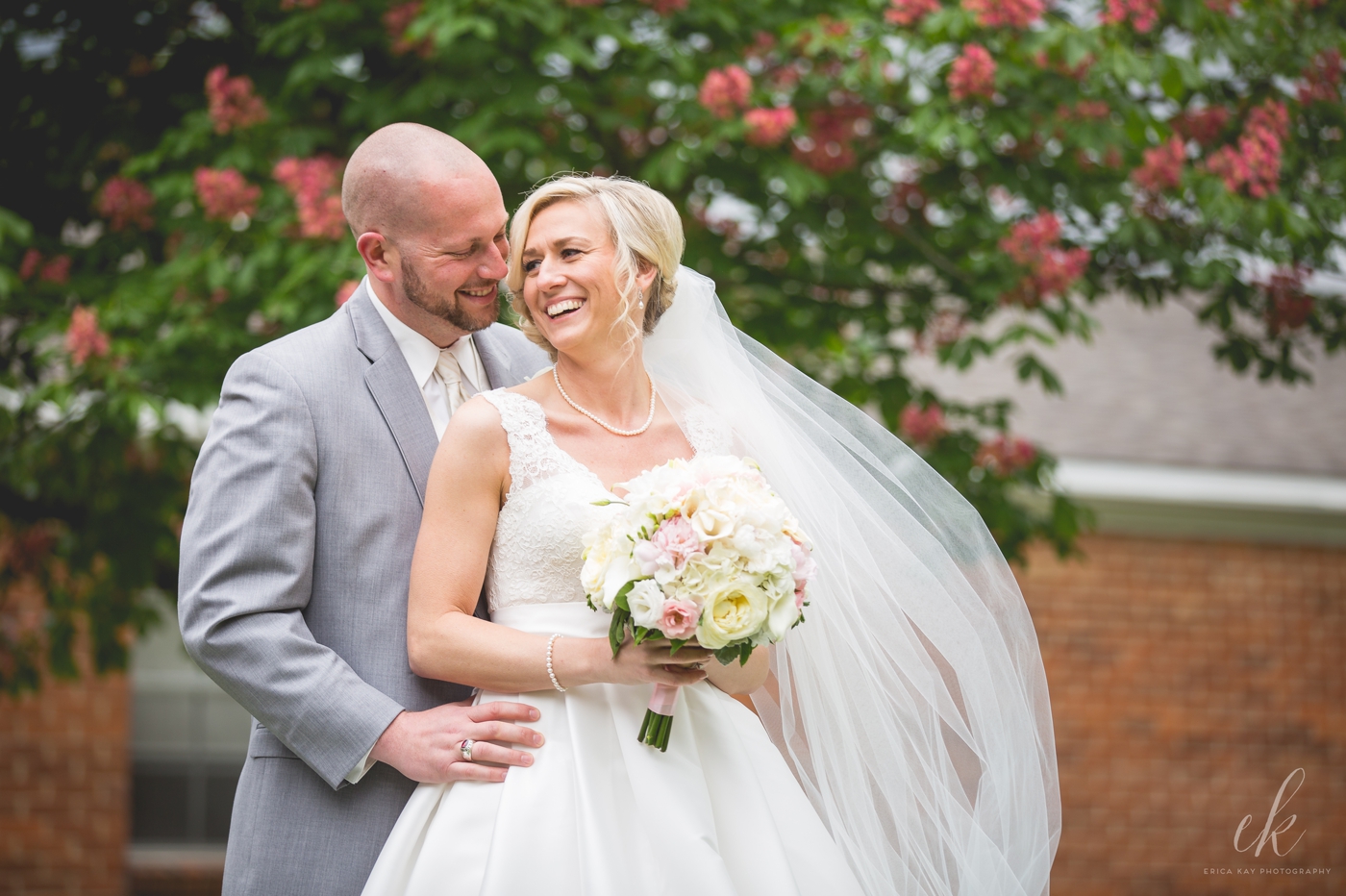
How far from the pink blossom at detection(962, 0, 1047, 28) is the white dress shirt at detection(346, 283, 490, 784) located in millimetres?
2265

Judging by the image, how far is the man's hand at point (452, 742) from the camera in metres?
2.38

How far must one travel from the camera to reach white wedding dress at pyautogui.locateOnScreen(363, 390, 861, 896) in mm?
2326

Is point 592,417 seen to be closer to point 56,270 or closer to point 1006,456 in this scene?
point 1006,456

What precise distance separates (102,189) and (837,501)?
3.54 meters

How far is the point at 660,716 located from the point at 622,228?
3.72ft

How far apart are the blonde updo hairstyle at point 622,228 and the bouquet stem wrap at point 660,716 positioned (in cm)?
87

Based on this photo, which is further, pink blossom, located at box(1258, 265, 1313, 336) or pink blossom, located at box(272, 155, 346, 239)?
pink blossom, located at box(1258, 265, 1313, 336)

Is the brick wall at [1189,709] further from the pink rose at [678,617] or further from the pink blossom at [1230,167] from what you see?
the pink rose at [678,617]

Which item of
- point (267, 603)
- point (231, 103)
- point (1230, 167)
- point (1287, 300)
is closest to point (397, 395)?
point (267, 603)

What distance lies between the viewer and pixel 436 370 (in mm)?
2875

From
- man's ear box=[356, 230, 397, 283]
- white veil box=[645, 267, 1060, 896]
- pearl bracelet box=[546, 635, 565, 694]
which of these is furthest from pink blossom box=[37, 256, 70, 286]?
pearl bracelet box=[546, 635, 565, 694]

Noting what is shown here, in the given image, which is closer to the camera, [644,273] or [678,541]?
[678,541]

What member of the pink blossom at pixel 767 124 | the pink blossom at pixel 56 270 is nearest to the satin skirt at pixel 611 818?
the pink blossom at pixel 767 124

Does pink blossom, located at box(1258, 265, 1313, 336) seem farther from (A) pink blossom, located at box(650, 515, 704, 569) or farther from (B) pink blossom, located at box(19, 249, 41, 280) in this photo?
(B) pink blossom, located at box(19, 249, 41, 280)
